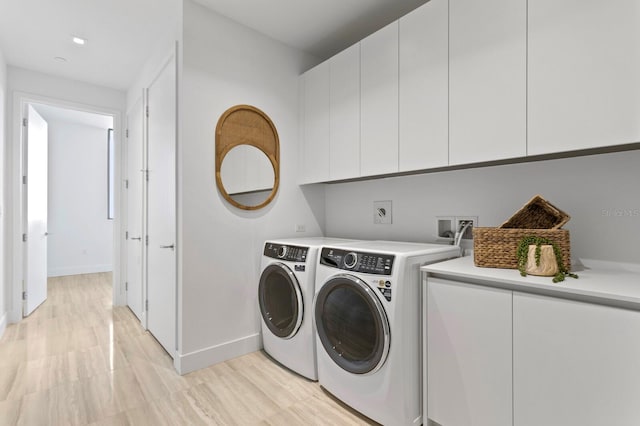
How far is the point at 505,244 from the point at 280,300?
57.1 inches

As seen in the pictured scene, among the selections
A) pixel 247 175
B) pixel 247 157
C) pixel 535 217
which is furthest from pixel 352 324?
pixel 247 157

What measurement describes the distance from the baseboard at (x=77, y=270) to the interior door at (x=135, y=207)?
2.73 m

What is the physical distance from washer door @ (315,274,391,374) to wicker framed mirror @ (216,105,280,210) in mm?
1030

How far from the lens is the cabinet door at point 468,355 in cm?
126

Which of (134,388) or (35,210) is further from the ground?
(35,210)

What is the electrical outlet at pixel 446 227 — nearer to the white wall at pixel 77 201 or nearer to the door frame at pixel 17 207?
the door frame at pixel 17 207

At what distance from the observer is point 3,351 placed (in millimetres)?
2467

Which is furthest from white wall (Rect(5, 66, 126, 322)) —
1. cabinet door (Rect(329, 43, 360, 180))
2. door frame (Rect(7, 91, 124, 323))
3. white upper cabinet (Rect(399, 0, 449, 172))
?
white upper cabinet (Rect(399, 0, 449, 172))

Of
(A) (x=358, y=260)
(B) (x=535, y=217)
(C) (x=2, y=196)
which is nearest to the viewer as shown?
(B) (x=535, y=217)

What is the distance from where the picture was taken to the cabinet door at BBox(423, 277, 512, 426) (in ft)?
4.15

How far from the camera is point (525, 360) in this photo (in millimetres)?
1203

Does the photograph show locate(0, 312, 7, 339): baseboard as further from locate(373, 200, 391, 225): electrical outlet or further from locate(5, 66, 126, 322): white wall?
locate(373, 200, 391, 225): electrical outlet

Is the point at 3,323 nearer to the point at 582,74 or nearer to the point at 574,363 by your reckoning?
the point at 574,363

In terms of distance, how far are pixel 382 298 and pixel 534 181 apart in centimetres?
106
